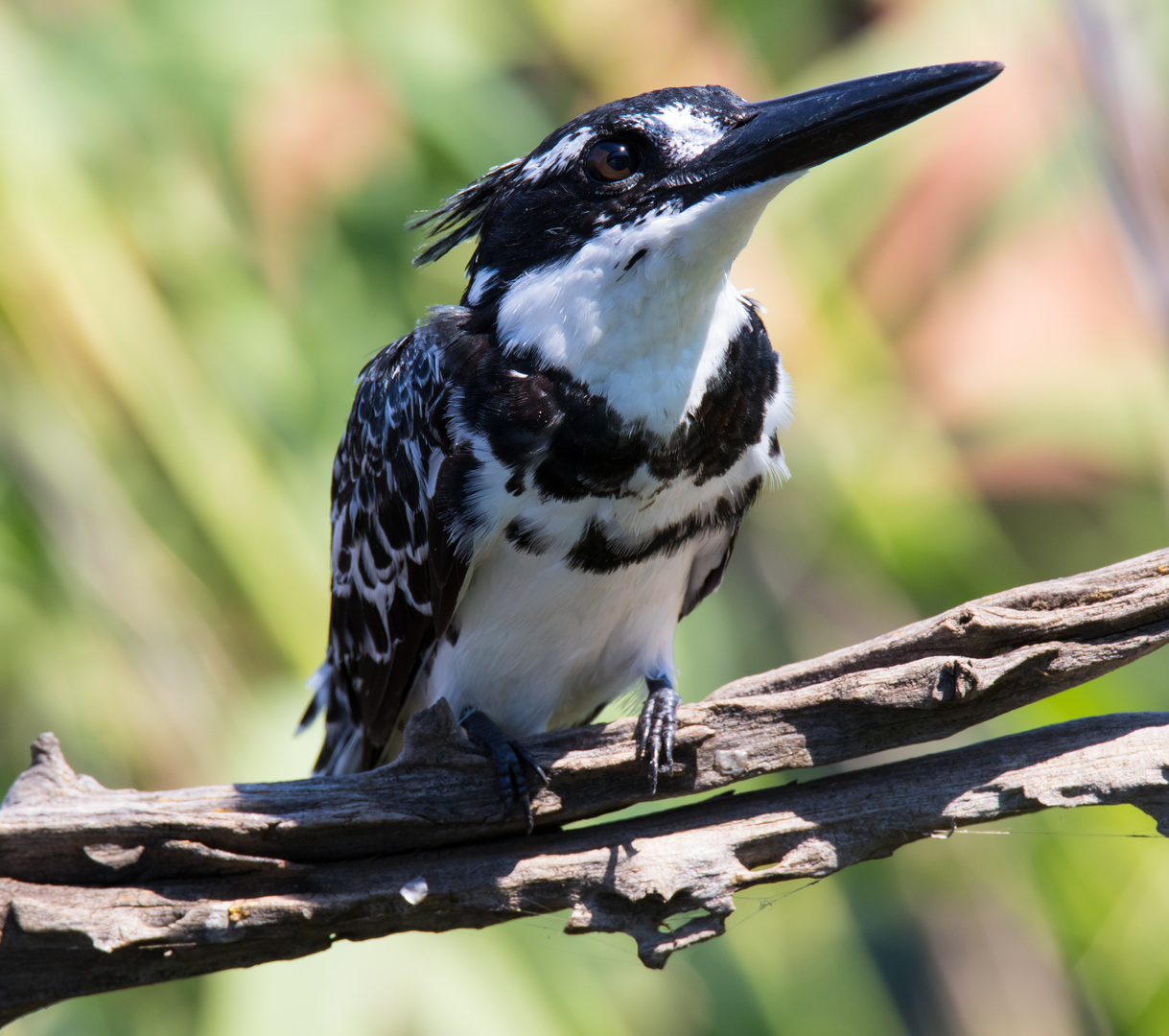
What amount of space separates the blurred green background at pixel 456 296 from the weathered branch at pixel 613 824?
587 mm

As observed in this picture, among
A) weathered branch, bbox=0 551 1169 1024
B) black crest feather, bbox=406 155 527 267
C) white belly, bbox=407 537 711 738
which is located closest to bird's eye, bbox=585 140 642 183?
black crest feather, bbox=406 155 527 267

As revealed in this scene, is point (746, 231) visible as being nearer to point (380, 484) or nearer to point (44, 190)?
point (380, 484)

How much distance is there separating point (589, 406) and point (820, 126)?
1.63ft

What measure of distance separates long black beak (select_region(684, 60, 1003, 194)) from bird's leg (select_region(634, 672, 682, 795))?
0.76 m

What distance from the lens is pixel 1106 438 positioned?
312 centimetres

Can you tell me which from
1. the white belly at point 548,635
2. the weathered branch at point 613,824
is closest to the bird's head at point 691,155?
the white belly at point 548,635

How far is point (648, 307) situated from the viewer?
1.54m

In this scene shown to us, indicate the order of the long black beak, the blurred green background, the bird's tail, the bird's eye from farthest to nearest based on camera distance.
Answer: the blurred green background → the bird's tail → the bird's eye → the long black beak

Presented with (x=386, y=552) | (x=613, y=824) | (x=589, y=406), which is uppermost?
(x=589, y=406)

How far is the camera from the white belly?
1736 millimetres

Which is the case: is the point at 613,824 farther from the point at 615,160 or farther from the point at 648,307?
the point at 615,160

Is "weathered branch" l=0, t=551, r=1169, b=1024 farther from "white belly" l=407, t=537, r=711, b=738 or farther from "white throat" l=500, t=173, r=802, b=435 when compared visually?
"white throat" l=500, t=173, r=802, b=435

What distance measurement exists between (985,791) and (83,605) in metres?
2.15

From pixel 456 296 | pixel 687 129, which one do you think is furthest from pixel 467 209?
pixel 456 296
